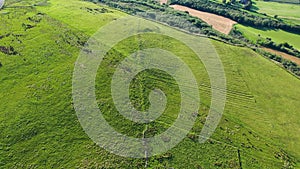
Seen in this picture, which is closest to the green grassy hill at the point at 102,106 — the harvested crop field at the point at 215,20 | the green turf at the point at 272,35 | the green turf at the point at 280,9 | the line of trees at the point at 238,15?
the green turf at the point at 272,35

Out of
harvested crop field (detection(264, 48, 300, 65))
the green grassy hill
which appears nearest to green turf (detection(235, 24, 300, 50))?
harvested crop field (detection(264, 48, 300, 65))

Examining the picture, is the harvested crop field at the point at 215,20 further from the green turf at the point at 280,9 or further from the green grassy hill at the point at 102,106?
the green grassy hill at the point at 102,106

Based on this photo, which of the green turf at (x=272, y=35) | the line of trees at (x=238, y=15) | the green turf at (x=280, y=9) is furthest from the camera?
the green turf at (x=280, y=9)

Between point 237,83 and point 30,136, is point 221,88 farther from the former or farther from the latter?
A: point 30,136

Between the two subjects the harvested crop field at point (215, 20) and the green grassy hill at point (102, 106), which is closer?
the green grassy hill at point (102, 106)

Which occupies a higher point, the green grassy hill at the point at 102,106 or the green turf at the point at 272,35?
the green turf at the point at 272,35

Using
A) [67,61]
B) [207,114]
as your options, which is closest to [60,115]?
[67,61]

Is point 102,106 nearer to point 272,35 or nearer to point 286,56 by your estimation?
point 286,56
